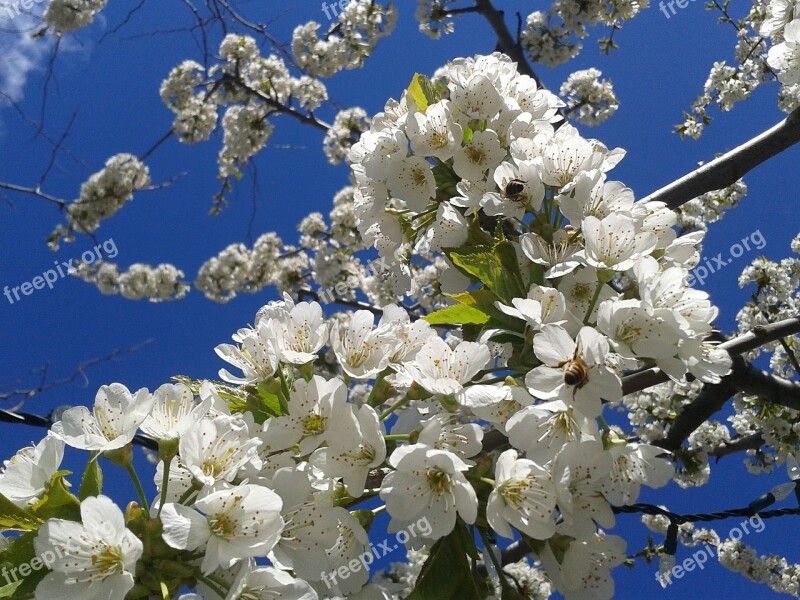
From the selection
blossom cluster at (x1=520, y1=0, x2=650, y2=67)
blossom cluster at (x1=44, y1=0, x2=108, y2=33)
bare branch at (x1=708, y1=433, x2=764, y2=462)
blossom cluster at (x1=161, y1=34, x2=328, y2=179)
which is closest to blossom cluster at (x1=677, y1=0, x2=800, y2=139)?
blossom cluster at (x1=520, y1=0, x2=650, y2=67)

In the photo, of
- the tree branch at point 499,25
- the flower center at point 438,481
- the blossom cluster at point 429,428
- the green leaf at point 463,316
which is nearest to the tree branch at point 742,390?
the blossom cluster at point 429,428

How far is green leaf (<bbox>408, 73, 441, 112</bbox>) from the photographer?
1.85 meters

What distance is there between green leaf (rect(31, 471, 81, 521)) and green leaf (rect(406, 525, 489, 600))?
679 millimetres

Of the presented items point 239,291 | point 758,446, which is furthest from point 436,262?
point 758,446

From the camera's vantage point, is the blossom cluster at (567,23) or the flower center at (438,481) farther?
the blossom cluster at (567,23)

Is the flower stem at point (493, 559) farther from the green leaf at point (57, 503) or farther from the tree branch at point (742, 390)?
the tree branch at point (742, 390)

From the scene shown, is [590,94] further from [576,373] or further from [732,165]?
[576,373]

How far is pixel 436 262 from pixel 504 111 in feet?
19.6

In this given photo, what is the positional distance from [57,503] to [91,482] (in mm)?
65

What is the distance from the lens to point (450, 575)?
1168 mm

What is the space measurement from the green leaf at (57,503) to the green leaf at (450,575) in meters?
0.68

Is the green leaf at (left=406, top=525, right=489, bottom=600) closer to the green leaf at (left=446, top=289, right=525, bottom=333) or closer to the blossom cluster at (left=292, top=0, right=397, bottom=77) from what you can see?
the green leaf at (left=446, top=289, right=525, bottom=333)

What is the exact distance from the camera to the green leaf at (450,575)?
1152 millimetres

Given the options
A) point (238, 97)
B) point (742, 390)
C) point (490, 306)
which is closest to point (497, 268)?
point (490, 306)
